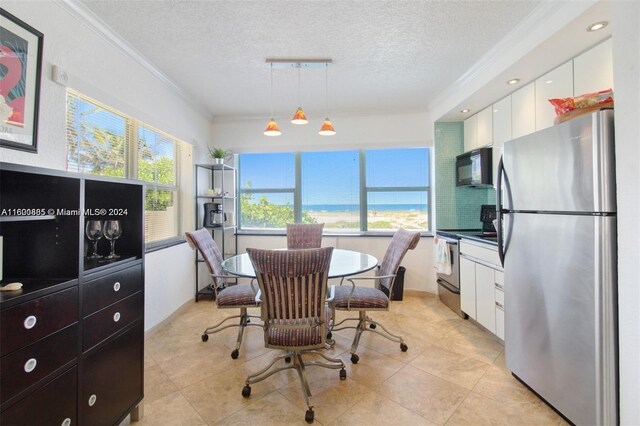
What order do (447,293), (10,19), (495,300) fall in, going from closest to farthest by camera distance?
1. (10,19)
2. (495,300)
3. (447,293)

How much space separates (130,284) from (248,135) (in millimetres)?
3201

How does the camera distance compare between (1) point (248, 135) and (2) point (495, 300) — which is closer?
(2) point (495, 300)

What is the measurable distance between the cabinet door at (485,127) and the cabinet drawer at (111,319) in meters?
3.67

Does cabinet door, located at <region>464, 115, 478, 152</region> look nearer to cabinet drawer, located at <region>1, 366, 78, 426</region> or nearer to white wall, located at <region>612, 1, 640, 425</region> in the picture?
white wall, located at <region>612, 1, 640, 425</region>

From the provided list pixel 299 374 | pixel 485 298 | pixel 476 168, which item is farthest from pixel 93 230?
pixel 476 168

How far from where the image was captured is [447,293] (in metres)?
3.49

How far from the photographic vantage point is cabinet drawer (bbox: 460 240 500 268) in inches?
98.6

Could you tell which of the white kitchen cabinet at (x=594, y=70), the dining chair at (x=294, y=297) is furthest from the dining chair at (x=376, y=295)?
the white kitchen cabinet at (x=594, y=70)

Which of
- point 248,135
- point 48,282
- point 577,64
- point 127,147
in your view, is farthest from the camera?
point 248,135

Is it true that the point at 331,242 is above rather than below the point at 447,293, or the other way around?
above

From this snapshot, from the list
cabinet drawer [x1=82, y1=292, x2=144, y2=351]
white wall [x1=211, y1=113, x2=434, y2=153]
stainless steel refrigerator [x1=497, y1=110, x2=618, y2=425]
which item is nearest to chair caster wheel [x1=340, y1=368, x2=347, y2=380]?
stainless steel refrigerator [x1=497, y1=110, x2=618, y2=425]

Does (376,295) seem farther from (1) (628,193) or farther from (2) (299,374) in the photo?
(1) (628,193)

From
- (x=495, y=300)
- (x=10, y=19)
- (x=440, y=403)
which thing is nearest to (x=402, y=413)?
(x=440, y=403)

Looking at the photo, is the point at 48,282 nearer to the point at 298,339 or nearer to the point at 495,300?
the point at 298,339
